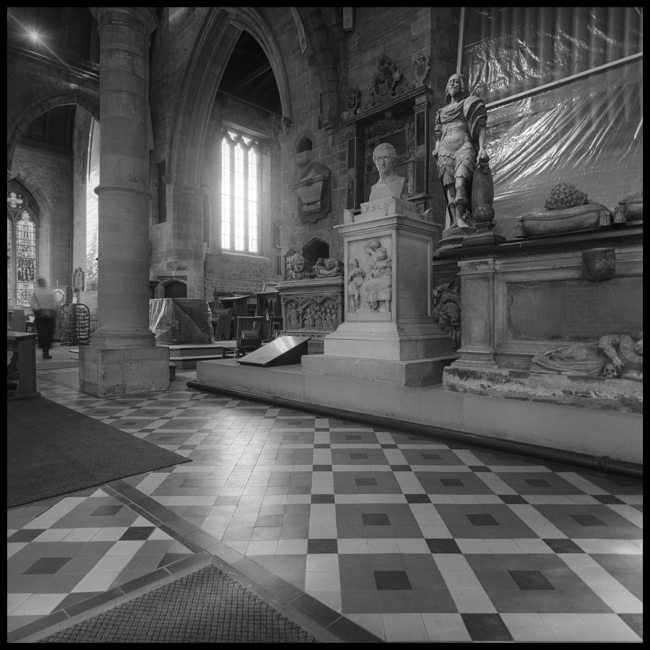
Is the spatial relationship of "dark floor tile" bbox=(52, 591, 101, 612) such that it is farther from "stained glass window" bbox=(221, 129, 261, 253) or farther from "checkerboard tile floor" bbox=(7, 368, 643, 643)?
"stained glass window" bbox=(221, 129, 261, 253)

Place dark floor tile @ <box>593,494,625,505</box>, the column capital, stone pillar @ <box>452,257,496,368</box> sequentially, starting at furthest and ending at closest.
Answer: the column capital < stone pillar @ <box>452,257,496,368</box> < dark floor tile @ <box>593,494,625,505</box>

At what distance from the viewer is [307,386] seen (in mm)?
4695

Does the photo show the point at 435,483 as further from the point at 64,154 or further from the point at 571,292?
the point at 64,154

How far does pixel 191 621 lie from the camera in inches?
56.5

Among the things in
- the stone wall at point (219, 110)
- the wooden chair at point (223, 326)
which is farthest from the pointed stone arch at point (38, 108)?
the wooden chair at point (223, 326)

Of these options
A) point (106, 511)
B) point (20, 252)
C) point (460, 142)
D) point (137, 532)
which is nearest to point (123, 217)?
point (460, 142)

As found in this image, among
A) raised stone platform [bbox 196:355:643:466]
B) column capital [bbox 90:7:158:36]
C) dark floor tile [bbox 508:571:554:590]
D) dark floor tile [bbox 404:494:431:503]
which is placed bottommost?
dark floor tile [bbox 508:571:554:590]

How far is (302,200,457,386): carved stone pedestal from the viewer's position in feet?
14.1

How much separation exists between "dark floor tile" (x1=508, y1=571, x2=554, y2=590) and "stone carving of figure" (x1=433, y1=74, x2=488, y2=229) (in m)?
3.55

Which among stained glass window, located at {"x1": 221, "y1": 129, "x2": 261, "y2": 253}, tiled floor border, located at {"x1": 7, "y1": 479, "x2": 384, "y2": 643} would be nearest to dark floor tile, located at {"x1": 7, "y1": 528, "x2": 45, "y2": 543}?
tiled floor border, located at {"x1": 7, "y1": 479, "x2": 384, "y2": 643}

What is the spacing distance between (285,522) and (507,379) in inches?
84.5

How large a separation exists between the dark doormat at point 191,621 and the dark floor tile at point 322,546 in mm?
366

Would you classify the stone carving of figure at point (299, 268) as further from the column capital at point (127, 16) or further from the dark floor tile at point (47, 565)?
the dark floor tile at point (47, 565)

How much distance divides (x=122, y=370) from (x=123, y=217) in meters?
1.94
